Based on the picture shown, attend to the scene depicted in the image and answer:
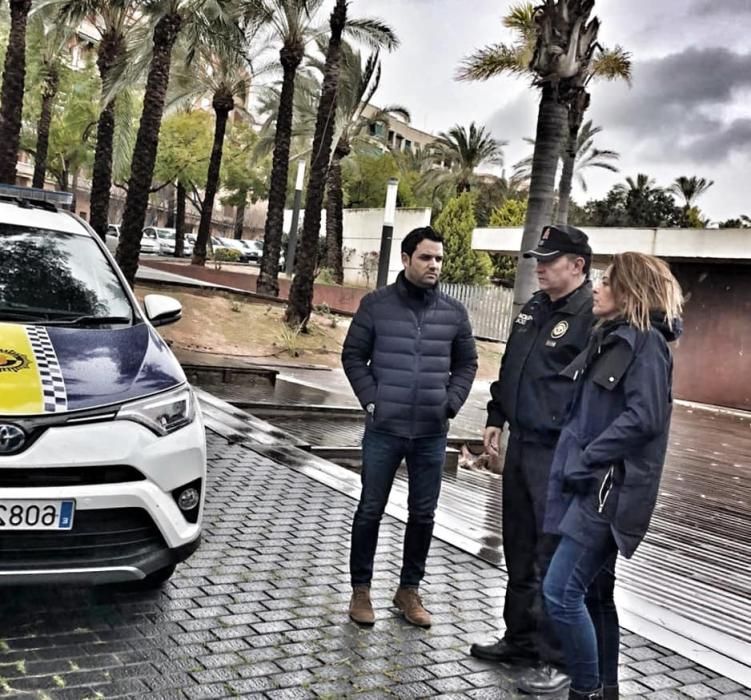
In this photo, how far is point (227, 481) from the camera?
6902 millimetres

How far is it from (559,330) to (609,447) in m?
0.85

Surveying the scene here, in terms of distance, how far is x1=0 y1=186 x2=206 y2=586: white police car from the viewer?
3.54 meters

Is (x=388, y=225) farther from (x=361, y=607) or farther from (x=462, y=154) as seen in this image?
(x=462, y=154)

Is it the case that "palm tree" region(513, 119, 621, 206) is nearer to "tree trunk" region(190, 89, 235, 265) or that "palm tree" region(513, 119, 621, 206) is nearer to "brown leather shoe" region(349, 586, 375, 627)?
"tree trunk" region(190, 89, 235, 265)

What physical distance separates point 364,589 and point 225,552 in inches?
44.2

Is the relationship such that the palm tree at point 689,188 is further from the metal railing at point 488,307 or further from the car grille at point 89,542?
the car grille at point 89,542

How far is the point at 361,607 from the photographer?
173 inches

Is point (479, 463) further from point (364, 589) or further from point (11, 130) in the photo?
point (11, 130)

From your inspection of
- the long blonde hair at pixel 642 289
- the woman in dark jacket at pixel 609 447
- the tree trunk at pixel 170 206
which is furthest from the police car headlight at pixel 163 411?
the tree trunk at pixel 170 206

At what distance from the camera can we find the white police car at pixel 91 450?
11.6 feet

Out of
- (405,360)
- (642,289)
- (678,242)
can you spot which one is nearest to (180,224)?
(678,242)

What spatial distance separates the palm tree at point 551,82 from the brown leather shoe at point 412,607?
5.89 m

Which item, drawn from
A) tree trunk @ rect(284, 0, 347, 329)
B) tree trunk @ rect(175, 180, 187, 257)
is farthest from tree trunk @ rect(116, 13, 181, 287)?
tree trunk @ rect(175, 180, 187, 257)

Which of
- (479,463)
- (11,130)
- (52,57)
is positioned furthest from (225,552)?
(52,57)
